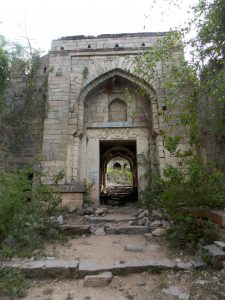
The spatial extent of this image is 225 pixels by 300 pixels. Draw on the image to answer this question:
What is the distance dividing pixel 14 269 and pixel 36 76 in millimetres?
7760

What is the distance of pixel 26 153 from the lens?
875cm

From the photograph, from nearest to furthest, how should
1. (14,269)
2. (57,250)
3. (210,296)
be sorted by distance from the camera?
(210,296) < (14,269) < (57,250)

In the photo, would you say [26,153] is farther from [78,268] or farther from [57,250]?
[78,268]

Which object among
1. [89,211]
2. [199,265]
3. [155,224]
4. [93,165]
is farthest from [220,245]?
[93,165]

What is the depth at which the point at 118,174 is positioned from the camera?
2466cm

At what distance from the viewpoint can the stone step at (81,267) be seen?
3.56 metres

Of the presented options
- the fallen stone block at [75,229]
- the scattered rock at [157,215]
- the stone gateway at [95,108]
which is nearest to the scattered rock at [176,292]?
the fallen stone block at [75,229]

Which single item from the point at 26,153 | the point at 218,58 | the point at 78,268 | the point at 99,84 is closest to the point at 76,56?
the point at 99,84

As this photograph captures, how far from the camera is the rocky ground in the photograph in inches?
121

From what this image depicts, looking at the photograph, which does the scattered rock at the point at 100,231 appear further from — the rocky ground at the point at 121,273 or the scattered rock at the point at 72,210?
the scattered rock at the point at 72,210

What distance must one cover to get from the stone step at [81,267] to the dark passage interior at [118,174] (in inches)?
266

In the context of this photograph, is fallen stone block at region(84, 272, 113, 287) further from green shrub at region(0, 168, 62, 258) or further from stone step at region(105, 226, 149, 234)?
stone step at region(105, 226, 149, 234)

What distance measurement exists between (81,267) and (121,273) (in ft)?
1.95

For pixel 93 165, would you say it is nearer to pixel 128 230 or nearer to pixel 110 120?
pixel 110 120
